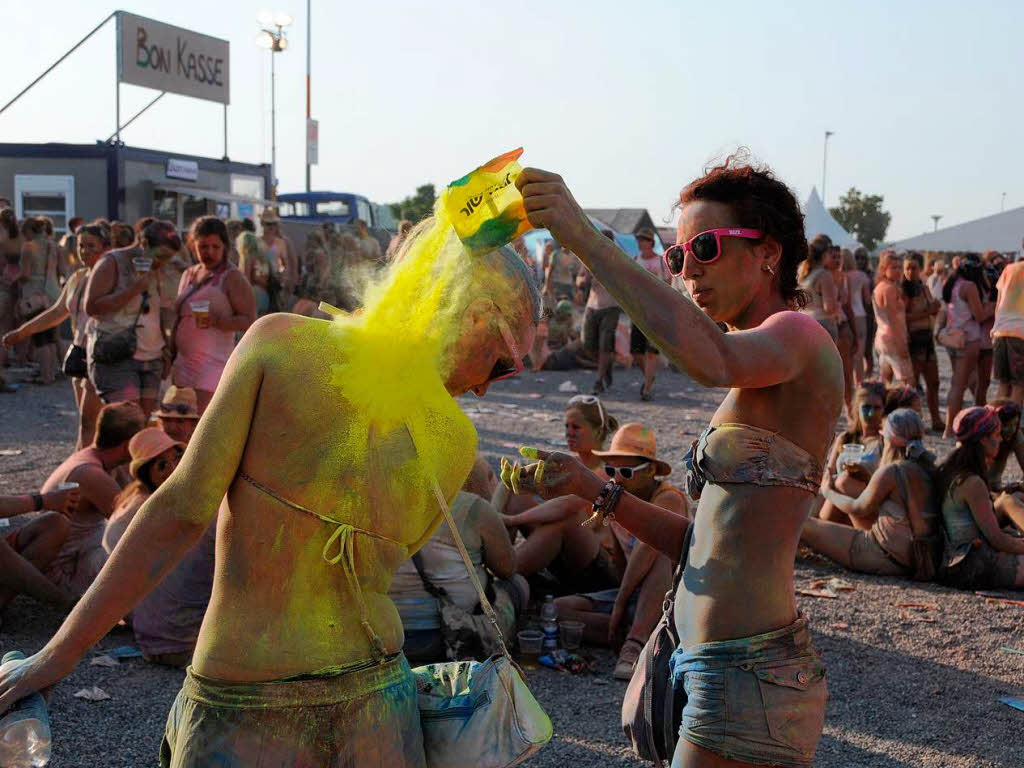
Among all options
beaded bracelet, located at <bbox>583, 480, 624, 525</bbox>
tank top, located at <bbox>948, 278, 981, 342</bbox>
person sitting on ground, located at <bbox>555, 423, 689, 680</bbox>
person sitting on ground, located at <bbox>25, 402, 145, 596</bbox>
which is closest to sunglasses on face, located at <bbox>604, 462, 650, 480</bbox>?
person sitting on ground, located at <bbox>555, 423, 689, 680</bbox>

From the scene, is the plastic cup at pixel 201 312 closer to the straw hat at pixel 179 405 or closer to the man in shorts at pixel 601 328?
the straw hat at pixel 179 405

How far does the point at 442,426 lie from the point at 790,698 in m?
0.96

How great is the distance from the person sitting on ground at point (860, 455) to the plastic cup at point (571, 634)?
2514 mm

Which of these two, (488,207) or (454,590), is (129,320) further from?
(488,207)

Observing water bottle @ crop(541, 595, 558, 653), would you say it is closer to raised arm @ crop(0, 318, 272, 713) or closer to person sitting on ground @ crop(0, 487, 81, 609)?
person sitting on ground @ crop(0, 487, 81, 609)

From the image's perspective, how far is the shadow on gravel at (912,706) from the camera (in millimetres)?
4504

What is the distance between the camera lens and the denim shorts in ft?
24.6

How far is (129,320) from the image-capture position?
7531 millimetres

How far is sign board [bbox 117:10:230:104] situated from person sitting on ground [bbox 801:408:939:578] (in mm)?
17004

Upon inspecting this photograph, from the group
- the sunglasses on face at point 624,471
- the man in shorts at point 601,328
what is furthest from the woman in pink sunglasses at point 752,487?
the man in shorts at point 601,328

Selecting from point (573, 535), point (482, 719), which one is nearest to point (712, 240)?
point (482, 719)

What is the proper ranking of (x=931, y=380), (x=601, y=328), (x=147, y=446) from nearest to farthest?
(x=147, y=446), (x=931, y=380), (x=601, y=328)

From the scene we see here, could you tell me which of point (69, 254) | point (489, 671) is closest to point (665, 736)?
point (489, 671)

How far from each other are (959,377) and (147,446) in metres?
8.70
